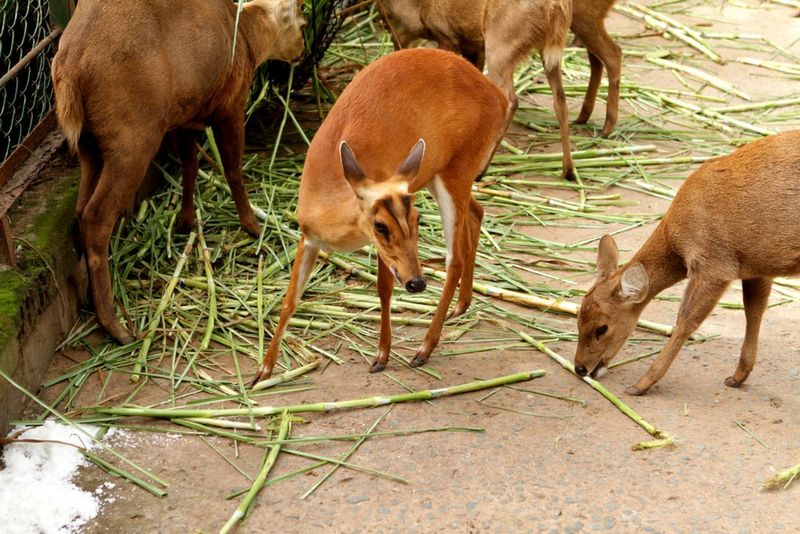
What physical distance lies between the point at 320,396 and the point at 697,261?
2.02 m

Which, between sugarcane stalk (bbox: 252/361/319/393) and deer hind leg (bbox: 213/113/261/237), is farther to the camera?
deer hind leg (bbox: 213/113/261/237)

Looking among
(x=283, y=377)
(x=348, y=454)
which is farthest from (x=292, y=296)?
(x=348, y=454)

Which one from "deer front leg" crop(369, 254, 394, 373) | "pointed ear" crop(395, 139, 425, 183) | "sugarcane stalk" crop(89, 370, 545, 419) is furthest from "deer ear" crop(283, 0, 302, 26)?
"sugarcane stalk" crop(89, 370, 545, 419)

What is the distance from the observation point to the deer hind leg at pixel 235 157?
19.1ft

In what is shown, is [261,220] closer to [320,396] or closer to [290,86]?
[290,86]

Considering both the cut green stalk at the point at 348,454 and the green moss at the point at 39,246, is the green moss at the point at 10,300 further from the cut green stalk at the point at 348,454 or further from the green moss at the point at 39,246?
the cut green stalk at the point at 348,454

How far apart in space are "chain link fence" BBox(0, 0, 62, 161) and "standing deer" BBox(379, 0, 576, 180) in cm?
318

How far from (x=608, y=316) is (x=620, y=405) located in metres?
0.55

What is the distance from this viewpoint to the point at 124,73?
4.74m

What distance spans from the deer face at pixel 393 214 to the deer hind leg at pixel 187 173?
7.56 ft

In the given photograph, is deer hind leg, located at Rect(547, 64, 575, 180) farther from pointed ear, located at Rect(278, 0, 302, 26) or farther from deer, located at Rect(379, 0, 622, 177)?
pointed ear, located at Rect(278, 0, 302, 26)

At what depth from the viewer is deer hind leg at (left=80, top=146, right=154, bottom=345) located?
15.7ft

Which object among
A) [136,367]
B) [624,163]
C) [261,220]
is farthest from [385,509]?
[624,163]

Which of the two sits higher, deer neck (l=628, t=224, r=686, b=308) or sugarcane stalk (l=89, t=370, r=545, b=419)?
deer neck (l=628, t=224, r=686, b=308)
